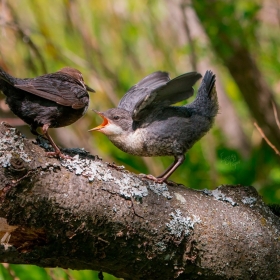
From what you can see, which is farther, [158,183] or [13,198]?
[158,183]

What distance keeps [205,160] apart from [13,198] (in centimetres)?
388

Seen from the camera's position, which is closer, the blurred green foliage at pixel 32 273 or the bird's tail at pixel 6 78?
the bird's tail at pixel 6 78

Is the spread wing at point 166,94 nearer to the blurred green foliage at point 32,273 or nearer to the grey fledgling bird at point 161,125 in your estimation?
the grey fledgling bird at point 161,125

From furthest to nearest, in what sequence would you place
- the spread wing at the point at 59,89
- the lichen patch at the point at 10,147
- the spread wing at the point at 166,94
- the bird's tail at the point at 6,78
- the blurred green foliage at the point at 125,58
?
the blurred green foliage at the point at 125,58
the spread wing at the point at 166,94
the spread wing at the point at 59,89
the bird's tail at the point at 6,78
the lichen patch at the point at 10,147

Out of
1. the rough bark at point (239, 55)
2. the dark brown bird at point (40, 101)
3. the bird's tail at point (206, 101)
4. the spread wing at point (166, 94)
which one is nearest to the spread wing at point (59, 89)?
the dark brown bird at point (40, 101)

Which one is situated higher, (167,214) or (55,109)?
(55,109)

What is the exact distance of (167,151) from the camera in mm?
3453

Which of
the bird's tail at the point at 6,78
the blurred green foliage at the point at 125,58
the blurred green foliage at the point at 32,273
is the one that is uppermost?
the bird's tail at the point at 6,78

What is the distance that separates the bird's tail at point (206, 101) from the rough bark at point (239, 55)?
150cm

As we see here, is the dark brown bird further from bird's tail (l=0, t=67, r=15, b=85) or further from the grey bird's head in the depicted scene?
the grey bird's head

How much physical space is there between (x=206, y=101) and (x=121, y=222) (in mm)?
1678

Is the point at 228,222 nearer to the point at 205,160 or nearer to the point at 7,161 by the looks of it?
the point at 7,161

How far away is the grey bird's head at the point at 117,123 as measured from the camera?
3.54 meters

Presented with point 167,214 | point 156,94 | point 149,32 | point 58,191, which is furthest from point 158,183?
point 149,32
